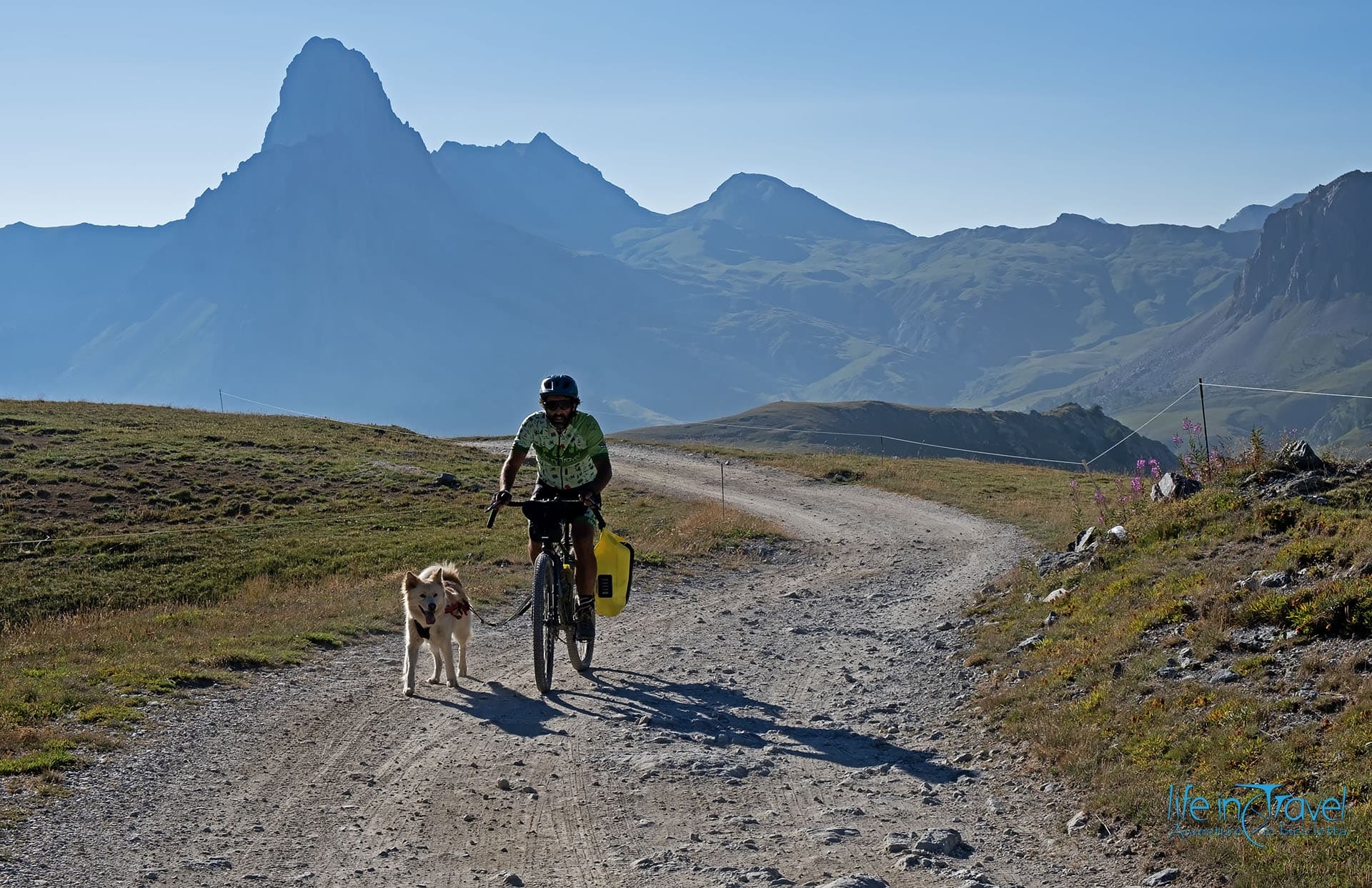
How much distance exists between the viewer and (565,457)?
11.1 m

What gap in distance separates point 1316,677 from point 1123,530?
6.80 m

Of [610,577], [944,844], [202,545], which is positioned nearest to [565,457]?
[610,577]

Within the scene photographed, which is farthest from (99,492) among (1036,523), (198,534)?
(1036,523)

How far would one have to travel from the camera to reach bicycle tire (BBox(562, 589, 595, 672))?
11.4 meters

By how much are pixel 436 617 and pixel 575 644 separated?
1512mm

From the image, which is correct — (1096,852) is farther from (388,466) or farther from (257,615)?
(388,466)

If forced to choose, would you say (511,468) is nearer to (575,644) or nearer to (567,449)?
(567,449)

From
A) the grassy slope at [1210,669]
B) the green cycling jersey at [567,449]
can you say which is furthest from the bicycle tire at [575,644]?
the grassy slope at [1210,669]

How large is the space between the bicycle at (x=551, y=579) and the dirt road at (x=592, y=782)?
451 mm

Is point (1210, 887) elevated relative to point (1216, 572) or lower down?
lower down

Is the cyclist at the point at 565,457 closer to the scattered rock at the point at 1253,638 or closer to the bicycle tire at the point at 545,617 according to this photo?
the bicycle tire at the point at 545,617

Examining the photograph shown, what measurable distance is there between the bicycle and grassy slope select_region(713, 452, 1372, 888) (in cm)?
416

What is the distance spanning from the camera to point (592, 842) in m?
7.29

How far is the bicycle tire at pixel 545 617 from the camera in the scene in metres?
10.9
